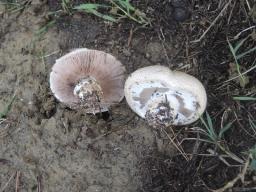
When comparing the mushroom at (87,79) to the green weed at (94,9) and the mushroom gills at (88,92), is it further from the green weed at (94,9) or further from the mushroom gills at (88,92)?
the green weed at (94,9)

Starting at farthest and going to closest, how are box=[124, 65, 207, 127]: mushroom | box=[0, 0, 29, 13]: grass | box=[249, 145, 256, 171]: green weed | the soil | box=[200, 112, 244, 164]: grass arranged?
box=[0, 0, 29, 13]: grass, the soil, box=[200, 112, 244, 164]: grass, box=[249, 145, 256, 171]: green weed, box=[124, 65, 207, 127]: mushroom

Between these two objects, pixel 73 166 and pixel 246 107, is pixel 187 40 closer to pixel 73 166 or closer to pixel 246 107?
pixel 246 107

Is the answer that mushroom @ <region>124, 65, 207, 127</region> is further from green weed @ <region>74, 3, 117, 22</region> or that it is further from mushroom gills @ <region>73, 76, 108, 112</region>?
green weed @ <region>74, 3, 117, 22</region>

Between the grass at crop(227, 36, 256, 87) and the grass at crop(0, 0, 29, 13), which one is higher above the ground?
the grass at crop(0, 0, 29, 13)

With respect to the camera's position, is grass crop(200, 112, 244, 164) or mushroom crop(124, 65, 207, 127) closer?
Result: mushroom crop(124, 65, 207, 127)

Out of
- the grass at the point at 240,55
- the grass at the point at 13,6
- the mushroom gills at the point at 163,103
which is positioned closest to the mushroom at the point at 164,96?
the mushroom gills at the point at 163,103

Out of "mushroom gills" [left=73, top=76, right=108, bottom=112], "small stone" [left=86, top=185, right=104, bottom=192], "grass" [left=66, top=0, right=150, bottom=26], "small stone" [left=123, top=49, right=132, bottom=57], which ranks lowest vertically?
"small stone" [left=86, top=185, right=104, bottom=192]

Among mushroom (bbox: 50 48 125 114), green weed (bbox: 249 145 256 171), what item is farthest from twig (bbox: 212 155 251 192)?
mushroom (bbox: 50 48 125 114)

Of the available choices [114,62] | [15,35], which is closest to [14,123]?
[15,35]
